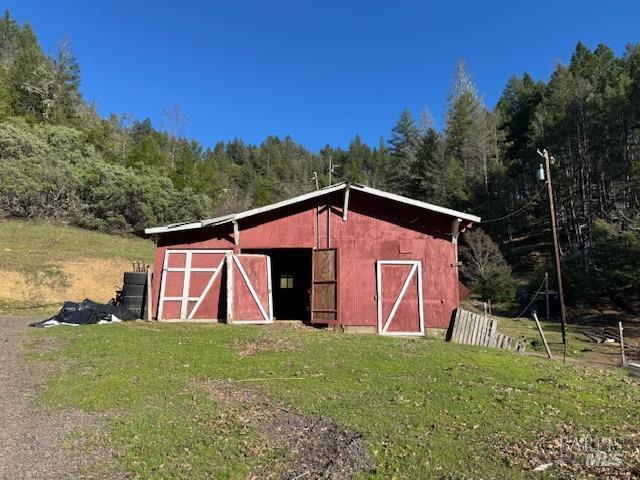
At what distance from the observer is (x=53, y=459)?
15.3 ft

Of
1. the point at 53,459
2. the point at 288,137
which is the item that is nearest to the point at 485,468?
the point at 53,459

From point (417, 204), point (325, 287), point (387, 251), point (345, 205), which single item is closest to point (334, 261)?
point (325, 287)

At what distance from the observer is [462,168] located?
5491 cm

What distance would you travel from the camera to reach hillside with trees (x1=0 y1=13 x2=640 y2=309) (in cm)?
3794

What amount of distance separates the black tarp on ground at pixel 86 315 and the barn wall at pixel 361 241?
1.14m

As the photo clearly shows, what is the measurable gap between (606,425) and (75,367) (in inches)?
320

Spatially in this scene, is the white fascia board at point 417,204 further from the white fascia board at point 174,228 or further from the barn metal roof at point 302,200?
the white fascia board at point 174,228

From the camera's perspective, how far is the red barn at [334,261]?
15117 millimetres

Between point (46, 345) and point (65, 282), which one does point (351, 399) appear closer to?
point (46, 345)

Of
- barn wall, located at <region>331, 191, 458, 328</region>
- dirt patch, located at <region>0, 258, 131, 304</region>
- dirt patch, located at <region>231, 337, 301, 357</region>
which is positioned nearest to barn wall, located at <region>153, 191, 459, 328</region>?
barn wall, located at <region>331, 191, 458, 328</region>

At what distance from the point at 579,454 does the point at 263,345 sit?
7.29 meters

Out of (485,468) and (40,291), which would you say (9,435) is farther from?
(40,291)

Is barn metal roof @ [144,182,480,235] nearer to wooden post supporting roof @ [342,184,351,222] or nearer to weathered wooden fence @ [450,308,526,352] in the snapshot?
wooden post supporting roof @ [342,184,351,222]

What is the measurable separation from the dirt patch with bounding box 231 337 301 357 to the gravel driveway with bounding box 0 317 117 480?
12.5ft
